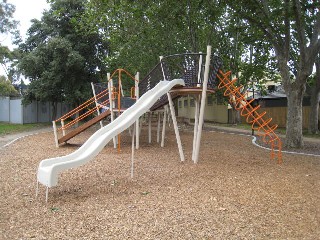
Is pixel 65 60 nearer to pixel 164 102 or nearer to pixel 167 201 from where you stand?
pixel 164 102

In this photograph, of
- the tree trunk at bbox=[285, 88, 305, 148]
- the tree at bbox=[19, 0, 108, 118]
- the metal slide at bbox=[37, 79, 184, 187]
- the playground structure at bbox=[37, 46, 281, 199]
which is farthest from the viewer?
the tree at bbox=[19, 0, 108, 118]

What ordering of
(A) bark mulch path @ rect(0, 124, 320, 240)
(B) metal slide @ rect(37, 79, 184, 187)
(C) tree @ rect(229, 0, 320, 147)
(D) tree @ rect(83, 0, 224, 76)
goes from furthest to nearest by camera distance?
1. (D) tree @ rect(83, 0, 224, 76)
2. (C) tree @ rect(229, 0, 320, 147)
3. (B) metal slide @ rect(37, 79, 184, 187)
4. (A) bark mulch path @ rect(0, 124, 320, 240)

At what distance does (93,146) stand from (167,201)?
1647 mm

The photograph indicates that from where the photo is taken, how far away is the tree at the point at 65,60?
74.2 ft

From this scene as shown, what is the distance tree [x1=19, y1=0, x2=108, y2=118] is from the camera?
891 inches

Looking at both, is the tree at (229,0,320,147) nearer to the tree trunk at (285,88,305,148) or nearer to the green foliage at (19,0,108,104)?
the tree trunk at (285,88,305,148)

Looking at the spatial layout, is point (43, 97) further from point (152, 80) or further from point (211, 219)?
point (211, 219)

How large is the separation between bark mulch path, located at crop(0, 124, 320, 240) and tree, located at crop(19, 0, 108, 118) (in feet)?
48.5

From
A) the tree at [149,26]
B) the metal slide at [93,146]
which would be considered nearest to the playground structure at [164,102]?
the metal slide at [93,146]

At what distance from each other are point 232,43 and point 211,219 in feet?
59.7

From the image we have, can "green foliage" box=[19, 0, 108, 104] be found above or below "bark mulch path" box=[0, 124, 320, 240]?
above

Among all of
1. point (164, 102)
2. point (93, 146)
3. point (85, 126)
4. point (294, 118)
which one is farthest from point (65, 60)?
point (93, 146)

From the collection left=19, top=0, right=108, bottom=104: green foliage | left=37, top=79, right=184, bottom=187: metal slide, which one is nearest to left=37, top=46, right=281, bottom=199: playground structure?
left=37, top=79, right=184, bottom=187: metal slide

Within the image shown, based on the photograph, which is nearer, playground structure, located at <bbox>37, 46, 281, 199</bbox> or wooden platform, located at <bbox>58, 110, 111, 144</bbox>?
playground structure, located at <bbox>37, 46, 281, 199</bbox>
